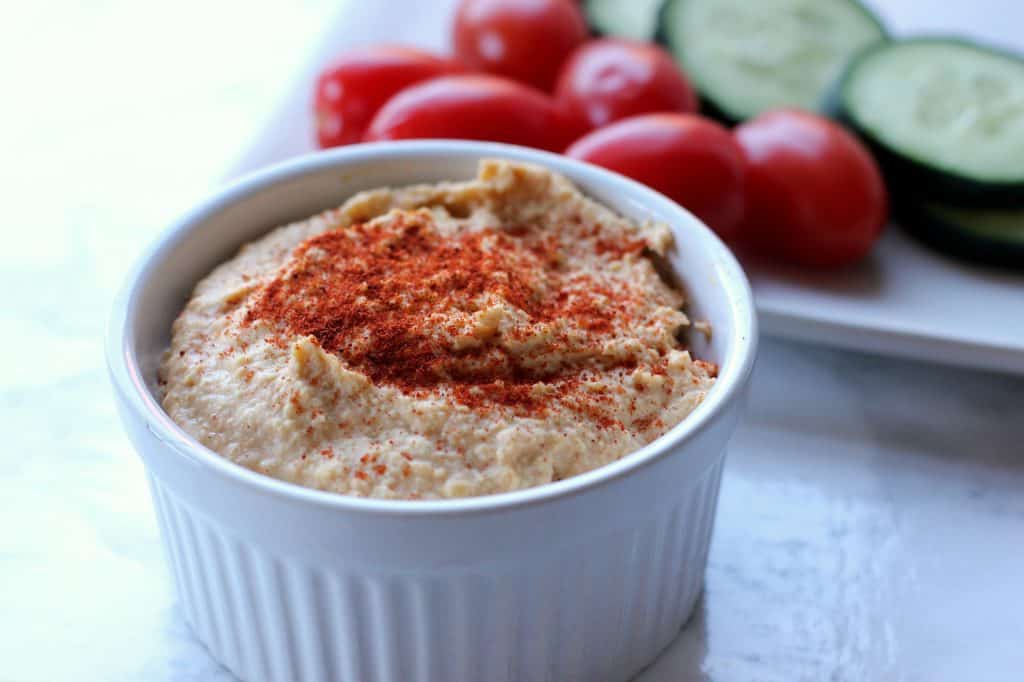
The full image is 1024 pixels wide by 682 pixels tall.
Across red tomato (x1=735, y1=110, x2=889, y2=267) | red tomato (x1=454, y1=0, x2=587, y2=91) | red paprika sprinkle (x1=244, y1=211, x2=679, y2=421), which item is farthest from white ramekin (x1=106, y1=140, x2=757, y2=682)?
red tomato (x1=454, y1=0, x2=587, y2=91)

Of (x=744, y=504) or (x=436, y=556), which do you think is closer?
(x=436, y=556)

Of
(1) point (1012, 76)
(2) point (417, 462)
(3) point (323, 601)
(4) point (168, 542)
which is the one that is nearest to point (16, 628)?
(4) point (168, 542)

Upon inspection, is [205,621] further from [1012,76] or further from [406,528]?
[1012,76]

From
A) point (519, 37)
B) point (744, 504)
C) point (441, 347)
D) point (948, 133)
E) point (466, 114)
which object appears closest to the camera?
point (441, 347)

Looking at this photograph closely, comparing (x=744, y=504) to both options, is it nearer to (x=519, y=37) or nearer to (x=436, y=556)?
(x=436, y=556)

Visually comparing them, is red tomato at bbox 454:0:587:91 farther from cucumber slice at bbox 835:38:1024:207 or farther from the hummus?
the hummus

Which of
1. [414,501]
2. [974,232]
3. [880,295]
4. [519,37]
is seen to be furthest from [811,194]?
[414,501]

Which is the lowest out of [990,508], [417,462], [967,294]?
[990,508]
